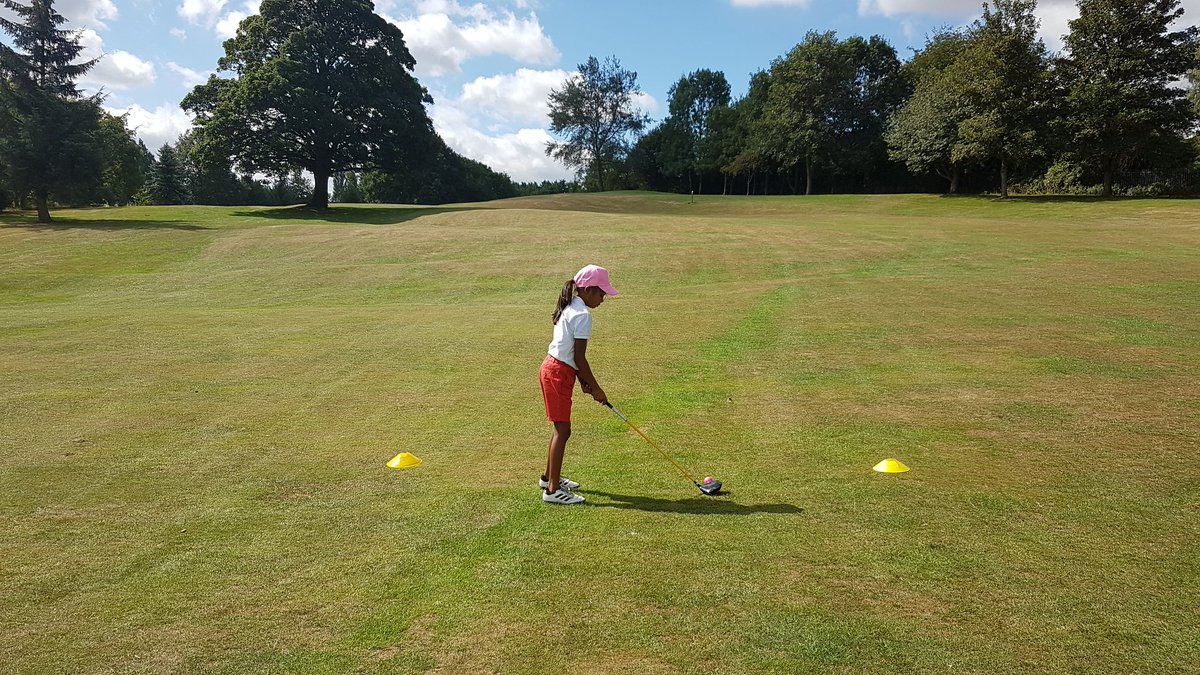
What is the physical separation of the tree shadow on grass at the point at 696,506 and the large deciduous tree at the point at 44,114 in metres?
50.7

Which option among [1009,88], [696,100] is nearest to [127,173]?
[696,100]

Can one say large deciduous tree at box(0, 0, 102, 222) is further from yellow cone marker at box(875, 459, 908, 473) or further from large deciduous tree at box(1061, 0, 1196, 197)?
large deciduous tree at box(1061, 0, 1196, 197)

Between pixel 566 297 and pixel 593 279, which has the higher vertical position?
pixel 593 279

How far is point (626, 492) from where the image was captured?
749cm

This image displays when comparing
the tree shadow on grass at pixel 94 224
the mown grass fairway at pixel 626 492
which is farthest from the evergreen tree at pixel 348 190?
the mown grass fairway at pixel 626 492

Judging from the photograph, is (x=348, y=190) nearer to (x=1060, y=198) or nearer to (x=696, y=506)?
(x=1060, y=198)

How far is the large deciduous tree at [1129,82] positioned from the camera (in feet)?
174

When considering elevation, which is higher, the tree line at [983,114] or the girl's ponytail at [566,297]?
the tree line at [983,114]

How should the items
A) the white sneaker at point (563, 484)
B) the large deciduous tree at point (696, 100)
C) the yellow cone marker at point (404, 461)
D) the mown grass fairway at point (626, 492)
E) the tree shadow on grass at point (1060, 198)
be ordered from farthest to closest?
the large deciduous tree at point (696, 100)
the tree shadow on grass at point (1060, 198)
the yellow cone marker at point (404, 461)
the white sneaker at point (563, 484)
the mown grass fairway at point (626, 492)

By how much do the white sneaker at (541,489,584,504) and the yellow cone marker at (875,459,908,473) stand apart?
10.5 ft

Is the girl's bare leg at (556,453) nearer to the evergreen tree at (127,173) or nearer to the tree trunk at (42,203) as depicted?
the tree trunk at (42,203)

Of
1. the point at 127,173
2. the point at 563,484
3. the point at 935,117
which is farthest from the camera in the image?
the point at 127,173

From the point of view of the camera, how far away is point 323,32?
54750 mm

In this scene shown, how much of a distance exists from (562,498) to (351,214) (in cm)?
5363
